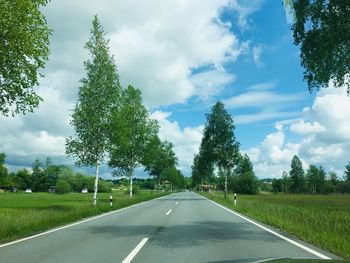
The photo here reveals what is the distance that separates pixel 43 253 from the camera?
9.65 m

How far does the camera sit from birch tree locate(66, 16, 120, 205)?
1177 inches

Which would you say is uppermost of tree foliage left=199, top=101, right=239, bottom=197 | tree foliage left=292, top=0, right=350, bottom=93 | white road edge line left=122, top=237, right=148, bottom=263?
tree foliage left=199, top=101, right=239, bottom=197

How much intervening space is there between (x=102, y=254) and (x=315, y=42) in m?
8.51

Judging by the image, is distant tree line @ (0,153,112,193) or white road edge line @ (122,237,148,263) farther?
distant tree line @ (0,153,112,193)

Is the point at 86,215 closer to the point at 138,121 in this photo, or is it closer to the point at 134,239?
the point at 134,239

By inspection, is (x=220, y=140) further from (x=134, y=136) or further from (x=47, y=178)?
(x=47, y=178)

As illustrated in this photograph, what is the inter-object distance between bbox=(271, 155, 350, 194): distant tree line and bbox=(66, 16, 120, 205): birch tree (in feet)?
430

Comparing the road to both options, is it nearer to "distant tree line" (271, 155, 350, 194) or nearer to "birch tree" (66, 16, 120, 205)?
"birch tree" (66, 16, 120, 205)

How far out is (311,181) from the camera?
16050 cm

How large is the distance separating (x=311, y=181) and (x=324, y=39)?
156692 mm

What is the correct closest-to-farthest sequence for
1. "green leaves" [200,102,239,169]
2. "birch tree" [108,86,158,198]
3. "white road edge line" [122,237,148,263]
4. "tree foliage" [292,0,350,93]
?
"white road edge line" [122,237,148,263] → "tree foliage" [292,0,350,93] → "birch tree" [108,86,158,198] → "green leaves" [200,102,239,169]

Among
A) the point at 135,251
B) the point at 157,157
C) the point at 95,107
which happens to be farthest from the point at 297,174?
the point at 135,251

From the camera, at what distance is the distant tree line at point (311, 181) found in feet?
504

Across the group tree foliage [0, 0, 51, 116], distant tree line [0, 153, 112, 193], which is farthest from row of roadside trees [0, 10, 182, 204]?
distant tree line [0, 153, 112, 193]
